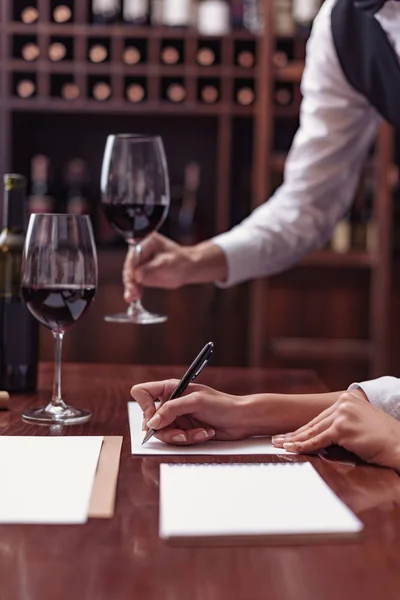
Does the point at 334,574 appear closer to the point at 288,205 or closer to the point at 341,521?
the point at 341,521

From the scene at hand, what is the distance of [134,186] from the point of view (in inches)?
53.4

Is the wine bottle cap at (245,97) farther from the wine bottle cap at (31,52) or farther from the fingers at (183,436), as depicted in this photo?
the fingers at (183,436)

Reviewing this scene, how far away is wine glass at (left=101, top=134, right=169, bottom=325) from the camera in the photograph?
1342 millimetres

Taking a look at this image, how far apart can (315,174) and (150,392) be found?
108cm

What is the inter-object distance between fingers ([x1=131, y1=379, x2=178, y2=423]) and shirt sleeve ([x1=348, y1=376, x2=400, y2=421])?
0.68ft

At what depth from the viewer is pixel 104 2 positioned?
3.32m

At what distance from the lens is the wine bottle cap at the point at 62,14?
11.0 feet

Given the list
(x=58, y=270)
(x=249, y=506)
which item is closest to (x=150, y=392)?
(x=58, y=270)

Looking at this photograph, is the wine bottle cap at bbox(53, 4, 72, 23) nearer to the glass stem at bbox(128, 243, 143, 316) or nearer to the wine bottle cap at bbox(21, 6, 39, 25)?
the wine bottle cap at bbox(21, 6, 39, 25)

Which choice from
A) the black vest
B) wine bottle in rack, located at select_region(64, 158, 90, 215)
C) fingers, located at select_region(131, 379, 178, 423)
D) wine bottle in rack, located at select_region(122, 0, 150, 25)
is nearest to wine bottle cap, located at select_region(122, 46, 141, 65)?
wine bottle in rack, located at select_region(122, 0, 150, 25)

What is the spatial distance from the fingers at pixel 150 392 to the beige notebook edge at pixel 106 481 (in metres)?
0.05

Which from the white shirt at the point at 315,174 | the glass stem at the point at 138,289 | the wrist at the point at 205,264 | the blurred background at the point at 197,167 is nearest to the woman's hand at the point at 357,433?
the glass stem at the point at 138,289

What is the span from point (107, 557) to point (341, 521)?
0.57ft

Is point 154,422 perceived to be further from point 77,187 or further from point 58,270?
point 77,187
